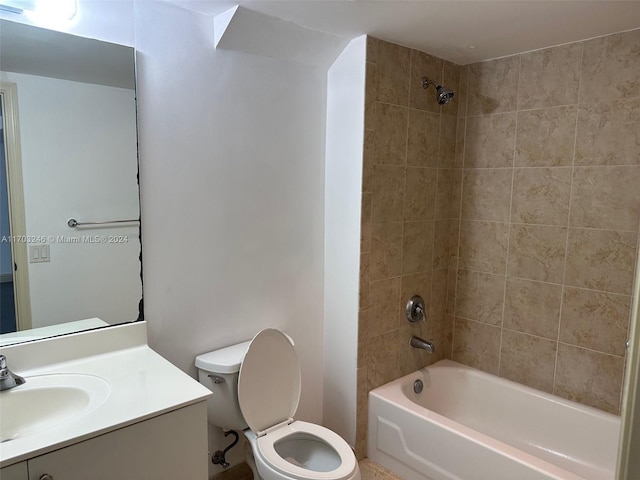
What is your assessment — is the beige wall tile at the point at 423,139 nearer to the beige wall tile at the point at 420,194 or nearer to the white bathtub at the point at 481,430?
the beige wall tile at the point at 420,194

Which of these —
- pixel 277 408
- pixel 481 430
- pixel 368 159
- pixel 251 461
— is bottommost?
pixel 481 430

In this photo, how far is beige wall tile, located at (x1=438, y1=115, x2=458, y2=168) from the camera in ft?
8.95

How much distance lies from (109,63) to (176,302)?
39.5 inches

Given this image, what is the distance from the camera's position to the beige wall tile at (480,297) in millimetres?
2715

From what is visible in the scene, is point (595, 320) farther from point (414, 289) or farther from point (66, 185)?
point (66, 185)

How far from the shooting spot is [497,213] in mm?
2684

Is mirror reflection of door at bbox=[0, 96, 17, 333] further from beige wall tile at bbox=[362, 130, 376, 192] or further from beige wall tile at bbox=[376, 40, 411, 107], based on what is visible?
beige wall tile at bbox=[376, 40, 411, 107]

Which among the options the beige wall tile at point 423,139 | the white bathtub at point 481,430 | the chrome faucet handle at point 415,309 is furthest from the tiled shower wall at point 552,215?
the chrome faucet handle at point 415,309

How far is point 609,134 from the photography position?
224 centimetres

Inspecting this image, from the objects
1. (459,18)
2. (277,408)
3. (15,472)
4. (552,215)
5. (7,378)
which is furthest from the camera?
(552,215)

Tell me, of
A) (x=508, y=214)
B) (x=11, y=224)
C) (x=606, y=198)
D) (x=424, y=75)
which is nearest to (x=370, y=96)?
(x=424, y=75)

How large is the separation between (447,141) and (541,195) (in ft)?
2.03

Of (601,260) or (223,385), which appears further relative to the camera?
(601,260)

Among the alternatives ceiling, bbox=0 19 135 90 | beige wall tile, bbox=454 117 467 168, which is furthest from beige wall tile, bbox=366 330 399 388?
ceiling, bbox=0 19 135 90
